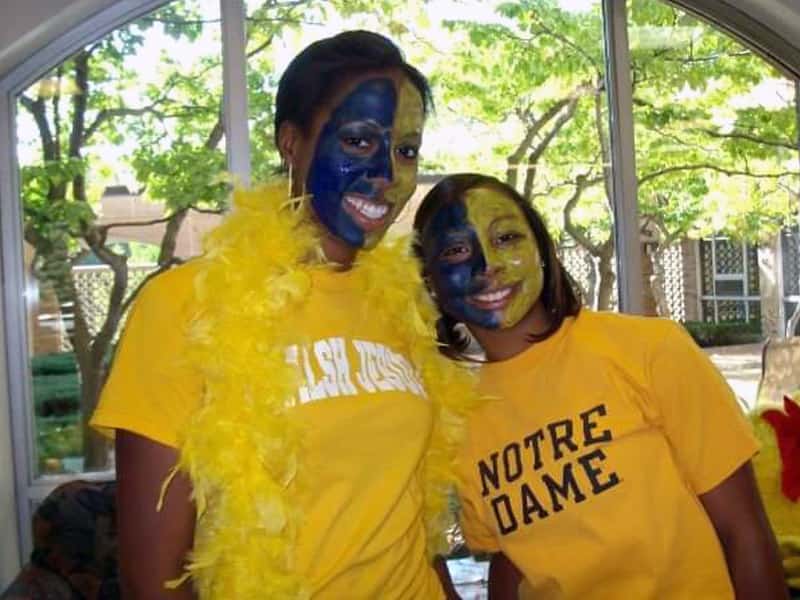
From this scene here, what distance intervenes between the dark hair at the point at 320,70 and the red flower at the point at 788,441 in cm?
170

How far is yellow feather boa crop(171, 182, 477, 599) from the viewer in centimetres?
105

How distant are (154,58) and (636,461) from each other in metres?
2.35

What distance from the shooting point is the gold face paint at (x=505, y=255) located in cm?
140

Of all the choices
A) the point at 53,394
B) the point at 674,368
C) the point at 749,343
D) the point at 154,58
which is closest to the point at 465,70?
the point at 154,58

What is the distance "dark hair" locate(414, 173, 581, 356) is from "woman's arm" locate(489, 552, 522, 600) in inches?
12.8

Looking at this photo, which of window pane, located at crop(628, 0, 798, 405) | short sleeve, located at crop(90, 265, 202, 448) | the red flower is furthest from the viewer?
window pane, located at crop(628, 0, 798, 405)

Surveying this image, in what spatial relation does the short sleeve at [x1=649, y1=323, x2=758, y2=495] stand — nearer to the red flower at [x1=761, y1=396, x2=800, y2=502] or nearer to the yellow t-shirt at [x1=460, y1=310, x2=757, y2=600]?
the yellow t-shirt at [x1=460, y1=310, x2=757, y2=600]

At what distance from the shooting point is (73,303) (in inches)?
122

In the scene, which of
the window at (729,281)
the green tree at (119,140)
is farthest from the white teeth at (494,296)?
the window at (729,281)

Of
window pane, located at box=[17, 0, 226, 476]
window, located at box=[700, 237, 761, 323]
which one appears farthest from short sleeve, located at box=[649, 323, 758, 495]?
window, located at box=[700, 237, 761, 323]

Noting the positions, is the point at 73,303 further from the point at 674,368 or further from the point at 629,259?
the point at 674,368

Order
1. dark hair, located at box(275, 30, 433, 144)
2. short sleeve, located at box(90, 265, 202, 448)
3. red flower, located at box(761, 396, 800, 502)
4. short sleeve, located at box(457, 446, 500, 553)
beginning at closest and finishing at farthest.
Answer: short sleeve, located at box(90, 265, 202, 448) < dark hair, located at box(275, 30, 433, 144) < short sleeve, located at box(457, 446, 500, 553) < red flower, located at box(761, 396, 800, 502)

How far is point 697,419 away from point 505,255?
1.23 ft

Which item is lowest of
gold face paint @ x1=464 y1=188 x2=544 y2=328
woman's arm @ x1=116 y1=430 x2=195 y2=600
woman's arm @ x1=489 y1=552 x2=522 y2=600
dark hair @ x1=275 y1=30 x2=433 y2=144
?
woman's arm @ x1=489 y1=552 x2=522 y2=600
